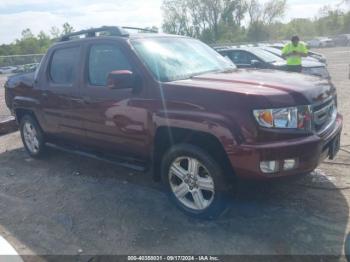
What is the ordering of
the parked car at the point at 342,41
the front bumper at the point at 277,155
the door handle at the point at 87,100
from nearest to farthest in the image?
1. the front bumper at the point at 277,155
2. the door handle at the point at 87,100
3. the parked car at the point at 342,41

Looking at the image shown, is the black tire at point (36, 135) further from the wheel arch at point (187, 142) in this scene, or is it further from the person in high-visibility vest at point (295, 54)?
the person in high-visibility vest at point (295, 54)

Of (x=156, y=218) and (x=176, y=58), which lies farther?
(x=176, y=58)

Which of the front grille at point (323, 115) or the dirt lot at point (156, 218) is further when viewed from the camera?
the front grille at point (323, 115)

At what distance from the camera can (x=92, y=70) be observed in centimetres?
479

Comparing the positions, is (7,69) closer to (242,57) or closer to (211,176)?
(242,57)

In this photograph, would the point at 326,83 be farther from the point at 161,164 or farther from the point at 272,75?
the point at 161,164

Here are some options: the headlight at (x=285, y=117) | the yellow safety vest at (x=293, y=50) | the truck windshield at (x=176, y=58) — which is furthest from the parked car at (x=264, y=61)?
the headlight at (x=285, y=117)

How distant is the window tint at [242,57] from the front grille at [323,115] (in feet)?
23.9

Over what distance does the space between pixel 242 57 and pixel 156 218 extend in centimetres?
838

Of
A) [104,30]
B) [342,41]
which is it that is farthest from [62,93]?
[342,41]

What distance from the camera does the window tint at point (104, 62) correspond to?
439 centimetres

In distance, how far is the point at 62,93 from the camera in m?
5.17

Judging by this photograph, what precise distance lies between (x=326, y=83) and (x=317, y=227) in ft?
4.97

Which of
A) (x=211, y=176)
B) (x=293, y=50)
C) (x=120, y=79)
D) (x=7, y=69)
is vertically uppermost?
(x=120, y=79)
